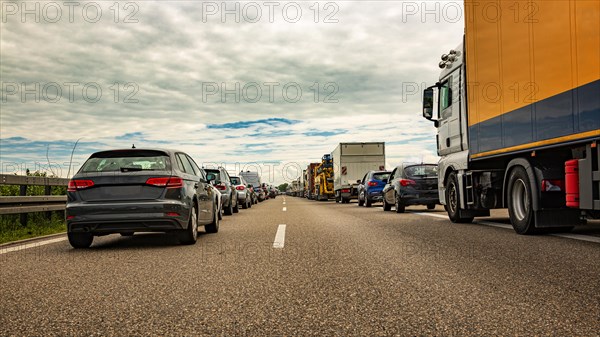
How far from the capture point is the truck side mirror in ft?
42.9

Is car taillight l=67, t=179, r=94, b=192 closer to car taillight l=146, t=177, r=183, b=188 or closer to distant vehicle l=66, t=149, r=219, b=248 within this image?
distant vehicle l=66, t=149, r=219, b=248

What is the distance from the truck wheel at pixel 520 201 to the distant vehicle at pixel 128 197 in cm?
503

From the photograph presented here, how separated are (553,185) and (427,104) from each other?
5.17m

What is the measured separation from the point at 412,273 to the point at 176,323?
8.78 feet

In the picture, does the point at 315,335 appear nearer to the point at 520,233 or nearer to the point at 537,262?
the point at 537,262

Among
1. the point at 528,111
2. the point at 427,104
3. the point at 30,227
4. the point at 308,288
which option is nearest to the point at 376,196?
the point at 427,104

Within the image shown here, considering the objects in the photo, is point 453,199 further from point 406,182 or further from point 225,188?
point 225,188

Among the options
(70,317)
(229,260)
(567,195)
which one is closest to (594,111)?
(567,195)

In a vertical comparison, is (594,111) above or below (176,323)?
above

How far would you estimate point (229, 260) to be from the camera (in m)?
6.79

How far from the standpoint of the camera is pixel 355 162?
31.4 m

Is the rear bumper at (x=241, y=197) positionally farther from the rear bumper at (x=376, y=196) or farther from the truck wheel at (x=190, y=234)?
the truck wheel at (x=190, y=234)

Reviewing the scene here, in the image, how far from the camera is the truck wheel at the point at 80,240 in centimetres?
827

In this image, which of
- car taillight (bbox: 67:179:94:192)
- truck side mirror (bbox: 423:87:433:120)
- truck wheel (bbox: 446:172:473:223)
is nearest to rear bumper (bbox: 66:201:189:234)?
car taillight (bbox: 67:179:94:192)
